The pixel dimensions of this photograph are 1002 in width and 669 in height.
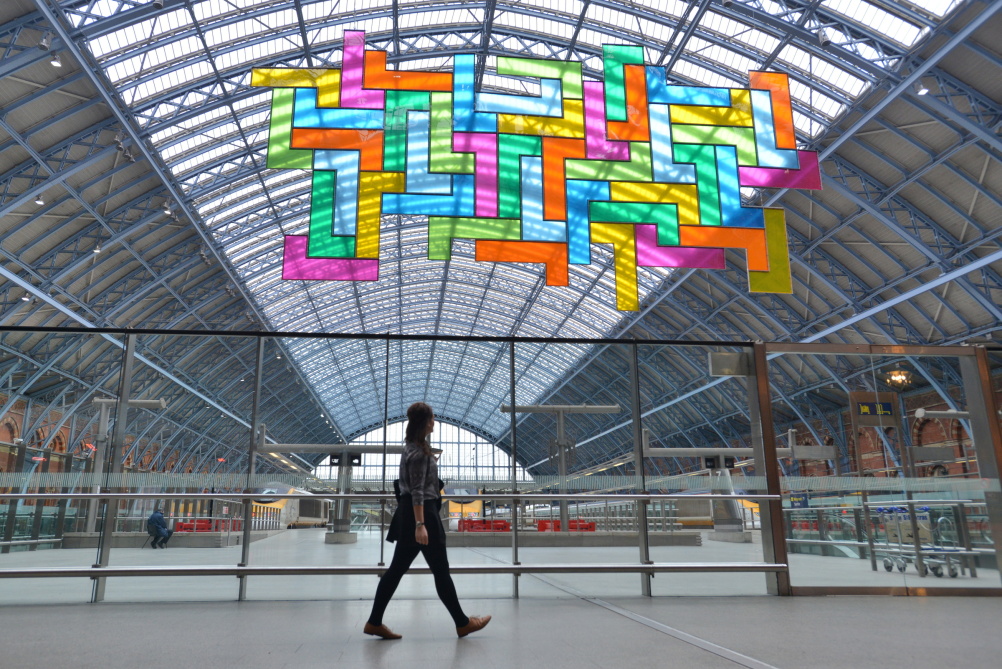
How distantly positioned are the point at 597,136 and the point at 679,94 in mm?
1585

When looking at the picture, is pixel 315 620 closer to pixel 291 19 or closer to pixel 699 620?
pixel 699 620

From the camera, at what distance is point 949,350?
867 centimetres

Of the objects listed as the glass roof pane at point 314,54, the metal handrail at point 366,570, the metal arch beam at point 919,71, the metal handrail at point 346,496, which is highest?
the glass roof pane at point 314,54

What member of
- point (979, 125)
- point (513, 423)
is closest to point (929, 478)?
point (513, 423)

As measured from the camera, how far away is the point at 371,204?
1027 cm

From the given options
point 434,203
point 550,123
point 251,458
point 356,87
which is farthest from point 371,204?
point 251,458

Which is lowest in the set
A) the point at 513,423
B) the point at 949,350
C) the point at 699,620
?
the point at 699,620

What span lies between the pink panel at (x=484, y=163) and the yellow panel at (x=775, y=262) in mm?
4134

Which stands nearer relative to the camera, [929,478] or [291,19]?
[929,478]

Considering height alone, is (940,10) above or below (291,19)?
below

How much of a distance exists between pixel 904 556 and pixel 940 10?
16.1 metres

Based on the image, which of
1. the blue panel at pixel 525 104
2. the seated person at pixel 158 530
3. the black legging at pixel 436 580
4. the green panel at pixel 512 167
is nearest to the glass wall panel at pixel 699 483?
the black legging at pixel 436 580

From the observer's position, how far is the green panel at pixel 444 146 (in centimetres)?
1036

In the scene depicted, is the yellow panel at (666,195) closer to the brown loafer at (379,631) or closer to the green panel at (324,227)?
the green panel at (324,227)
